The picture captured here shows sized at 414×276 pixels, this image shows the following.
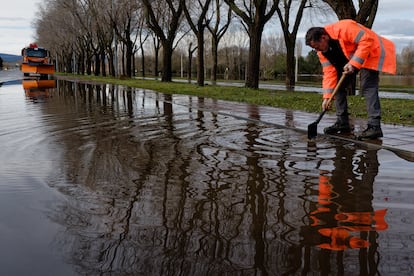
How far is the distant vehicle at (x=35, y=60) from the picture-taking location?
1710 inches

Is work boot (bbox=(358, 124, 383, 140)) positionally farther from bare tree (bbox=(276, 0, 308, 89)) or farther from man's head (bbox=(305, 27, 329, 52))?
bare tree (bbox=(276, 0, 308, 89))

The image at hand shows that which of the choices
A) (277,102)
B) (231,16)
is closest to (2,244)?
(277,102)

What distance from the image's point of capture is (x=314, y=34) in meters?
5.79

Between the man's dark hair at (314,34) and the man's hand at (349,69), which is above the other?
the man's dark hair at (314,34)

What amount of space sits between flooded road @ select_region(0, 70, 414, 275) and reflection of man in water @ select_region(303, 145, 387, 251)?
11mm

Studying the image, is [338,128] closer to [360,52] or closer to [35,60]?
[360,52]

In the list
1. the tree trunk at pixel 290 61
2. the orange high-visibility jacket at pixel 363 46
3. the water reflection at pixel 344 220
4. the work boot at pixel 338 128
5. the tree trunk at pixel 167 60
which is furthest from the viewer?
the tree trunk at pixel 167 60

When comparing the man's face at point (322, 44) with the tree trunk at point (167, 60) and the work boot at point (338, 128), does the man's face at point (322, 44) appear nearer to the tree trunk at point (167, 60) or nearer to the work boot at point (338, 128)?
the work boot at point (338, 128)

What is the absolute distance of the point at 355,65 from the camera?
5738 millimetres

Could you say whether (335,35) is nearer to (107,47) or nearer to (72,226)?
(72,226)

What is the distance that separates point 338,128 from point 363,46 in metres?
1.44

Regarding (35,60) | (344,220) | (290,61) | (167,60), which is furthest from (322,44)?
(35,60)

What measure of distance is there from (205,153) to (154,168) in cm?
94

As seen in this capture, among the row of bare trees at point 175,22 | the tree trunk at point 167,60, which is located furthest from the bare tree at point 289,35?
the tree trunk at point 167,60
